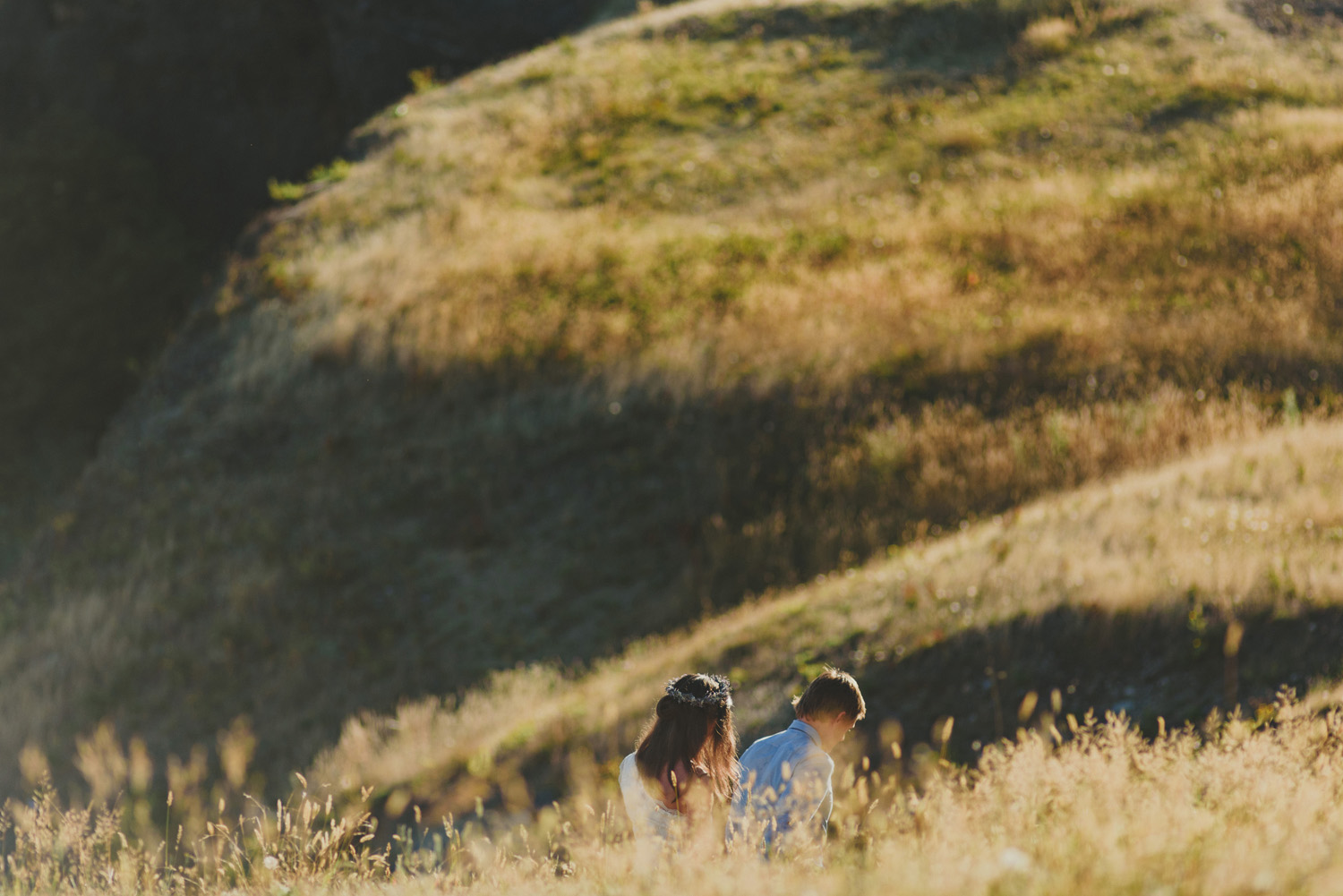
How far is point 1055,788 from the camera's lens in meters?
3.66

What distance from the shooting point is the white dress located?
11.2 feet

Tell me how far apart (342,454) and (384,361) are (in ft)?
5.96

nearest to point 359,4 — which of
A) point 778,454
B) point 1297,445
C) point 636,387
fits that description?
point 636,387

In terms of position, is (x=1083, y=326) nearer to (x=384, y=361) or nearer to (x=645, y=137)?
(x=384, y=361)

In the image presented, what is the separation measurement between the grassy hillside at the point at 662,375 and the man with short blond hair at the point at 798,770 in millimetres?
3787

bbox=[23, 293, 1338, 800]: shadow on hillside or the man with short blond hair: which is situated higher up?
the man with short blond hair

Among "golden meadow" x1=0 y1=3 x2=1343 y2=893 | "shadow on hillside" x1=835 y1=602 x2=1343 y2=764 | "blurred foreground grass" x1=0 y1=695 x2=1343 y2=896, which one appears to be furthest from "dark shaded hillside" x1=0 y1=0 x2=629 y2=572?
"blurred foreground grass" x1=0 y1=695 x2=1343 y2=896

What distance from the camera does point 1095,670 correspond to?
6719mm

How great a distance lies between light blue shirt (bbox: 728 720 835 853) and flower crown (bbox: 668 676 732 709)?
297mm

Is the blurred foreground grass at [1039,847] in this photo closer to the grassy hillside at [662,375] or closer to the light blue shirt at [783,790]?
the light blue shirt at [783,790]

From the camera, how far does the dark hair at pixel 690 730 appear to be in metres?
3.48

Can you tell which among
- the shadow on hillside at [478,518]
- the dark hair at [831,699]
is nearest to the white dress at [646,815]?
the dark hair at [831,699]

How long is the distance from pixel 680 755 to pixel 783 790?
379mm

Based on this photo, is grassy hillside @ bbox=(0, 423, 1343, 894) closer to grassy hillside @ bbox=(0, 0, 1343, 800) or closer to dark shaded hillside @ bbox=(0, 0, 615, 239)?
grassy hillside @ bbox=(0, 0, 1343, 800)
